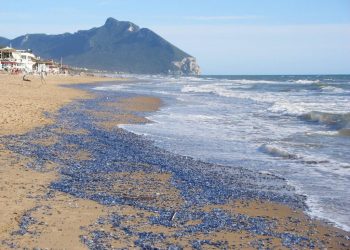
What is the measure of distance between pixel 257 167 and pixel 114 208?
502 cm

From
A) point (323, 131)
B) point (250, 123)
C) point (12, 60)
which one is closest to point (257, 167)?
point (323, 131)

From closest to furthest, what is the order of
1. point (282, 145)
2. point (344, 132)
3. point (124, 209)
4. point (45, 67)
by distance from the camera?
point (124, 209) < point (282, 145) < point (344, 132) < point (45, 67)

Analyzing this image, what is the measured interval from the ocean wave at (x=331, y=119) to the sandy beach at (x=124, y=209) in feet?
34.1

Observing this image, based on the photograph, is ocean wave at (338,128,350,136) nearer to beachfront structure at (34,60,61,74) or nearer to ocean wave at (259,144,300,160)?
ocean wave at (259,144,300,160)

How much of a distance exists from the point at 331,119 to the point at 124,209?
56.3 ft

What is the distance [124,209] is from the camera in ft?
24.4

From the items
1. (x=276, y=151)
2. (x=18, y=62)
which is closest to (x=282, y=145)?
(x=276, y=151)

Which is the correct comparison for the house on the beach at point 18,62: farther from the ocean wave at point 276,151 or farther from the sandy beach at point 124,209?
the sandy beach at point 124,209

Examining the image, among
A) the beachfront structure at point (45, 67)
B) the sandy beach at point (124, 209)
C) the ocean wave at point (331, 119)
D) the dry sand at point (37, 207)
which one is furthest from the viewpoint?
the beachfront structure at point (45, 67)

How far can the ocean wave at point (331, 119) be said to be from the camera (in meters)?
20.2

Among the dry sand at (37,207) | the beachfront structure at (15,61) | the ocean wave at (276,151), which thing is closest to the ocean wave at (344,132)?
the ocean wave at (276,151)

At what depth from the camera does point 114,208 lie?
24.5 feet

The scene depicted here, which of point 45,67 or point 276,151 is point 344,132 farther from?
point 45,67

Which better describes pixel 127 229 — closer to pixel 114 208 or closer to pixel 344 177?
pixel 114 208
